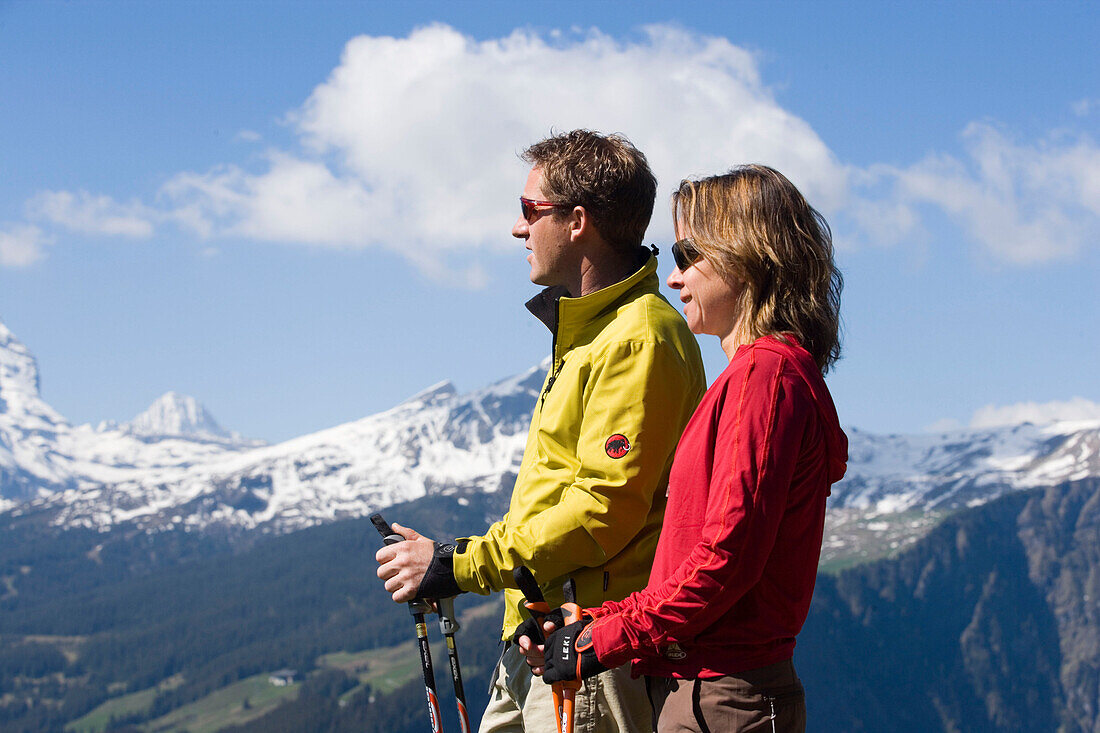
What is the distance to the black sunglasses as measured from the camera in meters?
5.15

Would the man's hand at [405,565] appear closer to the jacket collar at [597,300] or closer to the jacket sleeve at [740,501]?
the jacket collar at [597,300]

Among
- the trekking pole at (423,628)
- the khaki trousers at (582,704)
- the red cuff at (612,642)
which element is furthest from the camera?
the trekking pole at (423,628)

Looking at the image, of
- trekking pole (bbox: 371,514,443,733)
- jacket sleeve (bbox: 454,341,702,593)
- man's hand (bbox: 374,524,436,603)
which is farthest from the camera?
trekking pole (bbox: 371,514,443,733)


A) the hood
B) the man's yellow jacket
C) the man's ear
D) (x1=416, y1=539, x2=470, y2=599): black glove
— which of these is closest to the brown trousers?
the hood

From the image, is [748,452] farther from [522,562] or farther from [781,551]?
[522,562]

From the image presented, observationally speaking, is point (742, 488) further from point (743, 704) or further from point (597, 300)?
point (597, 300)

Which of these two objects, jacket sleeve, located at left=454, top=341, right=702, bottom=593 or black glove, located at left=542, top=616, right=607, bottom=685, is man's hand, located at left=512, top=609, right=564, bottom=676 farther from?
jacket sleeve, located at left=454, top=341, right=702, bottom=593

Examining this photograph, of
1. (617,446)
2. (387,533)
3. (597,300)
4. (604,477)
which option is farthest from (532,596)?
(597,300)

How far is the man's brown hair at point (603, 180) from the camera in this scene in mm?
6242

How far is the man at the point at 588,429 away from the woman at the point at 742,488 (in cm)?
61

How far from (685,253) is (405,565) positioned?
239 cm

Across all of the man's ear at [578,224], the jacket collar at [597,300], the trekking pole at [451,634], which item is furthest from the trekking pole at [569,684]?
the man's ear at [578,224]

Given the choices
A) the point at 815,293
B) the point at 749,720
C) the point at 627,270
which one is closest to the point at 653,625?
the point at 749,720

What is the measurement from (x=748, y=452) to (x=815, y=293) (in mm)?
906
